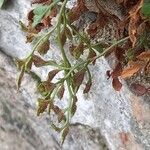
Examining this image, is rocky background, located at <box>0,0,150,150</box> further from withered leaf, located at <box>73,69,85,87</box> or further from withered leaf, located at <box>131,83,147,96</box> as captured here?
withered leaf, located at <box>73,69,85,87</box>

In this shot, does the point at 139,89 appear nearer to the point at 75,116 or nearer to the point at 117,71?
the point at 117,71

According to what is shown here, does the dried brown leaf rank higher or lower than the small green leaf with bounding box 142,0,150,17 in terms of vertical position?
lower

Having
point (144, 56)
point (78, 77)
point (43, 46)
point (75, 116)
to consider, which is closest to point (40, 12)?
point (43, 46)

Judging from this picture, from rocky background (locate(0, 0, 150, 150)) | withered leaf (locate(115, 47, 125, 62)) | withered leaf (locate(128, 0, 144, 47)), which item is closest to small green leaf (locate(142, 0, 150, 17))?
withered leaf (locate(128, 0, 144, 47))

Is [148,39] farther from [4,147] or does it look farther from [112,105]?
[4,147]

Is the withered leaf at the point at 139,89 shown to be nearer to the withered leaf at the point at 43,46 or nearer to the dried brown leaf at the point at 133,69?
the dried brown leaf at the point at 133,69

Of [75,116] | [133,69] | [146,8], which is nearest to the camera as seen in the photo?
[146,8]

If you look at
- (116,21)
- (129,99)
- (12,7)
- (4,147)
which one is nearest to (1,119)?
(4,147)

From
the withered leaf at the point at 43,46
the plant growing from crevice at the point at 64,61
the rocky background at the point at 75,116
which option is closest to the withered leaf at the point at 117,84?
A: the plant growing from crevice at the point at 64,61
